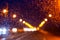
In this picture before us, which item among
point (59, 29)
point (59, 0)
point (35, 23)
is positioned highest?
point (59, 0)

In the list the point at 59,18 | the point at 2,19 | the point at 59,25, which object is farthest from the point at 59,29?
the point at 2,19

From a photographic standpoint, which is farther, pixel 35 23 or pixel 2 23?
pixel 35 23

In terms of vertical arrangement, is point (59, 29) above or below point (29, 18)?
above

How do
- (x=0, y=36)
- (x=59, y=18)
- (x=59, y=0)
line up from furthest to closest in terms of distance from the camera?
(x=59, y=18), (x=0, y=36), (x=59, y=0)

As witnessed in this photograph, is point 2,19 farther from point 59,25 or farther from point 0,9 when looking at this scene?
point 59,25

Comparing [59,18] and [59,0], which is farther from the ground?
[59,0]

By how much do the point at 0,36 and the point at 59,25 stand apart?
14.6m

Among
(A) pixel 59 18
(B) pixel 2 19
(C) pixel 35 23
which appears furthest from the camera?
(C) pixel 35 23

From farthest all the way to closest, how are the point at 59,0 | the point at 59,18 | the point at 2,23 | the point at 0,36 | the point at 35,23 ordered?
the point at 35,23
the point at 2,23
the point at 59,18
the point at 0,36
the point at 59,0

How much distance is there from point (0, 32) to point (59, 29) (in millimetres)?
16524

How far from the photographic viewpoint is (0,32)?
84.4 feet

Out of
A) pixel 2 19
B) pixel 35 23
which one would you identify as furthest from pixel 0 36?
pixel 35 23

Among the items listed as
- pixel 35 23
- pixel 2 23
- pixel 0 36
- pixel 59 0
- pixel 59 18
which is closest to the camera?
pixel 59 0

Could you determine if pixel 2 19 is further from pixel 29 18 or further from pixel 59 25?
pixel 29 18
